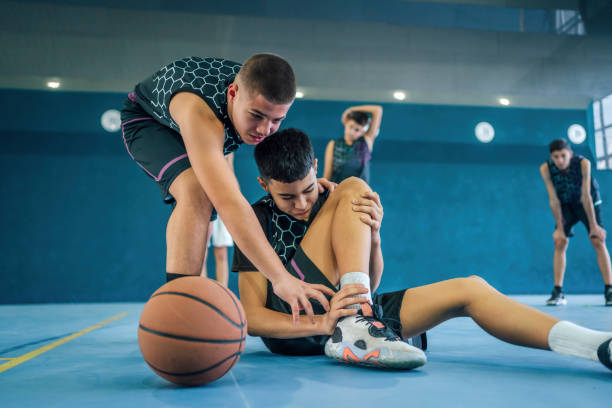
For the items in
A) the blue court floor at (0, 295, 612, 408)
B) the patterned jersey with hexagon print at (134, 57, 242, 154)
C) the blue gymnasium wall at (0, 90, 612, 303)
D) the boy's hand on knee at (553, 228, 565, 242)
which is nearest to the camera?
the blue court floor at (0, 295, 612, 408)

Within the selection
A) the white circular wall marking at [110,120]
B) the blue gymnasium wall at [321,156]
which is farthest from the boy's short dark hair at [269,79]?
the white circular wall marking at [110,120]

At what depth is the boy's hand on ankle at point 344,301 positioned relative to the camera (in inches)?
50.3

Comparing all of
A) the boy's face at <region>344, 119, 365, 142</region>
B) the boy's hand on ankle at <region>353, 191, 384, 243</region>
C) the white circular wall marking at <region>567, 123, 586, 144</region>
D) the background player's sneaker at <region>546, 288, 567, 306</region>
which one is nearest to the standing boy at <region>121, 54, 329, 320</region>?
the boy's hand on ankle at <region>353, 191, 384, 243</region>

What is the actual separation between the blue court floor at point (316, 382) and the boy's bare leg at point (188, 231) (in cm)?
32

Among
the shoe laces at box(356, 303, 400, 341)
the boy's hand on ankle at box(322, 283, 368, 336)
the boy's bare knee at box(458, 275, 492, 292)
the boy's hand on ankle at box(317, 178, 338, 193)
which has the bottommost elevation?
Answer: the shoe laces at box(356, 303, 400, 341)

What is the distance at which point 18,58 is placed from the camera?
4.87 metres

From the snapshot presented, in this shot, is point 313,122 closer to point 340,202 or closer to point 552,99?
point 552,99

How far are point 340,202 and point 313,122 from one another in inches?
172

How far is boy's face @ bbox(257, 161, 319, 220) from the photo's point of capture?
1551 millimetres

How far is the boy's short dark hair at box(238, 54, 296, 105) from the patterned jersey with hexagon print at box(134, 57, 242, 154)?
13 centimetres

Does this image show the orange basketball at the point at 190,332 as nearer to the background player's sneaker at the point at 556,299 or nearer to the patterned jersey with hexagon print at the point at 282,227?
the patterned jersey with hexagon print at the point at 282,227

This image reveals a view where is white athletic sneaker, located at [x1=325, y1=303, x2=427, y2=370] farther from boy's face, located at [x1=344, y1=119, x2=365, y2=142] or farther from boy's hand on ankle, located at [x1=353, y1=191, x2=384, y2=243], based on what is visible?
boy's face, located at [x1=344, y1=119, x2=365, y2=142]

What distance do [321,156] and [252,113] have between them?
14.3ft

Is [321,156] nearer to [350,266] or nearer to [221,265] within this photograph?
[221,265]
